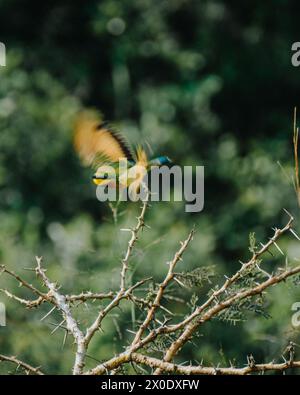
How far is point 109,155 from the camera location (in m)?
1.88

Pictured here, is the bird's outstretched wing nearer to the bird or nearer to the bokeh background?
the bird

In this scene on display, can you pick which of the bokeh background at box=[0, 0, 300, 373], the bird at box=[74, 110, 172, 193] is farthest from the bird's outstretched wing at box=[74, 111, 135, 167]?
the bokeh background at box=[0, 0, 300, 373]

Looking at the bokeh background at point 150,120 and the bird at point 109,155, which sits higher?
the bokeh background at point 150,120

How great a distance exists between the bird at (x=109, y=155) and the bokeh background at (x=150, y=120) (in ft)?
9.07

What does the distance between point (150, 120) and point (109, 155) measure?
7.03 metres

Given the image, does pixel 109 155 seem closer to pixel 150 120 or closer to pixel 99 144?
pixel 99 144

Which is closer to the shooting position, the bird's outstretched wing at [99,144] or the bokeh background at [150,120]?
the bird's outstretched wing at [99,144]

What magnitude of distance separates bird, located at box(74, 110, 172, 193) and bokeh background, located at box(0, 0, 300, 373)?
9.07 ft

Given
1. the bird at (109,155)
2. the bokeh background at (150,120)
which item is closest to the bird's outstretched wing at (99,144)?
the bird at (109,155)

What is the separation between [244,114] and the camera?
10969mm

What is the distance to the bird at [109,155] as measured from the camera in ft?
5.93

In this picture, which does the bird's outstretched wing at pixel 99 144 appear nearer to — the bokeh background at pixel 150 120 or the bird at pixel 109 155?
the bird at pixel 109 155

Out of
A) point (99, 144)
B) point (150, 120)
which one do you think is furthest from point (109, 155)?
point (150, 120)

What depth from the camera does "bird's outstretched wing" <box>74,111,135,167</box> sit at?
1.86 metres
